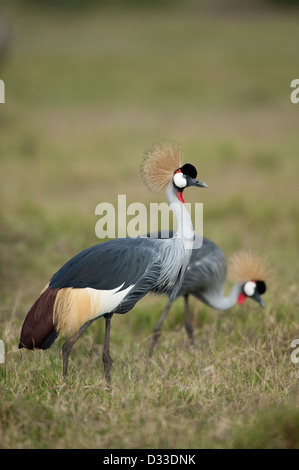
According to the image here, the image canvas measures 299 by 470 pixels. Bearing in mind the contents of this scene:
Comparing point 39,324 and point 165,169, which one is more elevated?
point 165,169

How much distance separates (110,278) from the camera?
3584 mm

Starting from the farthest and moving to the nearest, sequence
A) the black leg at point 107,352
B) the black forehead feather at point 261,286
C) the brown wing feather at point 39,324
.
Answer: the black forehead feather at point 261,286, the black leg at point 107,352, the brown wing feather at point 39,324

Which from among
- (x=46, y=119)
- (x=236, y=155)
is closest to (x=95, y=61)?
(x=46, y=119)

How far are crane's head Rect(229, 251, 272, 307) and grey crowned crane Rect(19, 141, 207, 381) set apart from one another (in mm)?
1037

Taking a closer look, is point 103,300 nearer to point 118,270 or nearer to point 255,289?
point 118,270

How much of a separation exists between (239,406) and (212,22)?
2383 centimetres

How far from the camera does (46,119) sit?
1345 centimetres

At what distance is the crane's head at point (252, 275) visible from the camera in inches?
189

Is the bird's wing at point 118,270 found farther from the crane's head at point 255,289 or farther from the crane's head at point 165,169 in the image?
the crane's head at point 255,289

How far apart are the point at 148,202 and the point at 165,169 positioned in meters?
4.47

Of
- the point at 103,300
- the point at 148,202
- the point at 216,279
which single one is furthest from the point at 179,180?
the point at 148,202

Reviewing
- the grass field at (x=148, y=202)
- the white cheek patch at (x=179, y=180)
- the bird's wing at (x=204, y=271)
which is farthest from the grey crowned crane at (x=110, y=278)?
the bird's wing at (x=204, y=271)

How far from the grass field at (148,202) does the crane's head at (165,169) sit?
1087mm

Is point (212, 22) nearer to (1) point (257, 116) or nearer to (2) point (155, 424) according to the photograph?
(1) point (257, 116)
